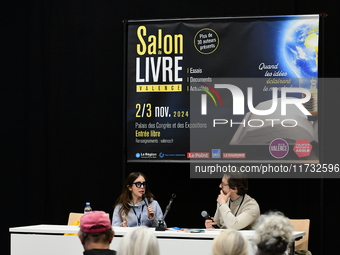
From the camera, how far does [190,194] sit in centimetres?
560

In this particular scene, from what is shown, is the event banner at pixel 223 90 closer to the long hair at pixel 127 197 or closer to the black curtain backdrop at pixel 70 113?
the black curtain backdrop at pixel 70 113

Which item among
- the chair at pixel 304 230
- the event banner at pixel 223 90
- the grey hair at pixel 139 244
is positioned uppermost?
the event banner at pixel 223 90

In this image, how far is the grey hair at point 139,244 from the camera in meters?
2.31

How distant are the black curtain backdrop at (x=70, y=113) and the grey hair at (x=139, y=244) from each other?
10.6ft

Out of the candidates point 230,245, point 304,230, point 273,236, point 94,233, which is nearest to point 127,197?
point 304,230

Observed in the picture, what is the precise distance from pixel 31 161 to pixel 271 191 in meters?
2.54

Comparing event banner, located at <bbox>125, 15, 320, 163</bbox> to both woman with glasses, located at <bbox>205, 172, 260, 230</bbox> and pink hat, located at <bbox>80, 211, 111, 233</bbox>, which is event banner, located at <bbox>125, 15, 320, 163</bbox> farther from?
pink hat, located at <bbox>80, 211, 111, 233</bbox>

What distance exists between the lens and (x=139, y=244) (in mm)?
2320

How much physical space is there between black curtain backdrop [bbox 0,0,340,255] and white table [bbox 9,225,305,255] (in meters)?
1.57

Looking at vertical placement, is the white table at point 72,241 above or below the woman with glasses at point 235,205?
below

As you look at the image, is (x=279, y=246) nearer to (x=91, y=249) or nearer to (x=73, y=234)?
(x=91, y=249)

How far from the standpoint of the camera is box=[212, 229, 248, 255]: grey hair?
231 centimetres

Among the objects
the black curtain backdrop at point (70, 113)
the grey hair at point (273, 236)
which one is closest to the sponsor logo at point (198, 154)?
the black curtain backdrop at point (70, 113)

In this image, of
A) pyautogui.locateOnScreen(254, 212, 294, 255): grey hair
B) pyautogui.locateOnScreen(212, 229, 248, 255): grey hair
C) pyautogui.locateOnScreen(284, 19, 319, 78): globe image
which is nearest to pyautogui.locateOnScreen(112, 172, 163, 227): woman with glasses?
pyautogui.locateOnScreen(284, 19, 319, 78): globe image
